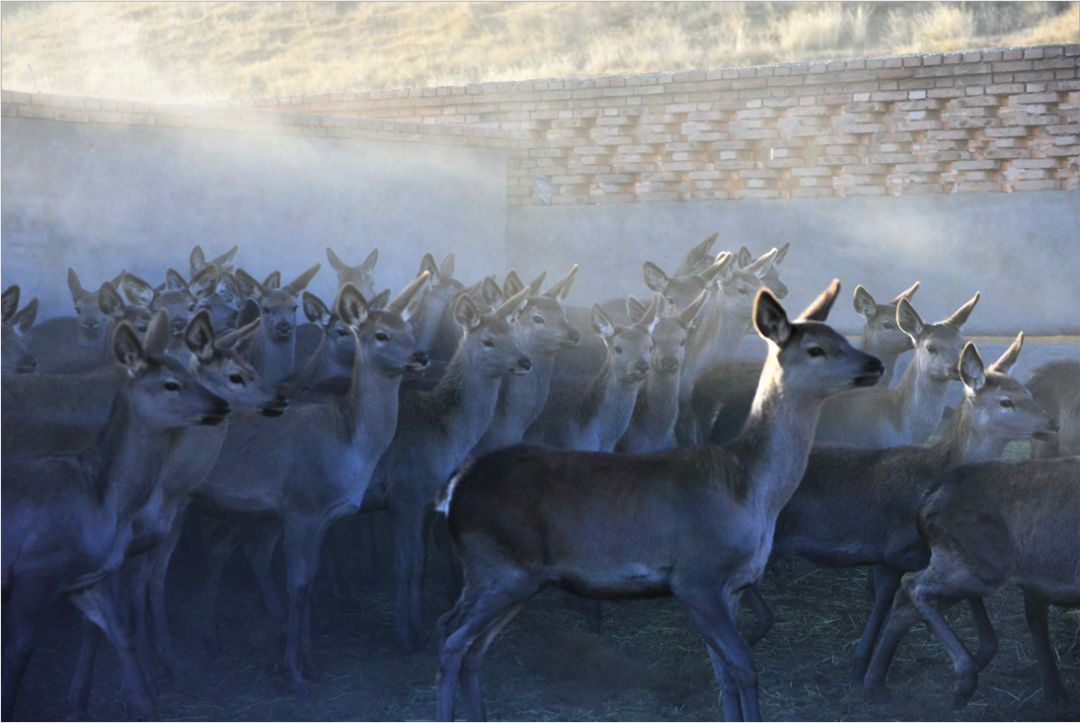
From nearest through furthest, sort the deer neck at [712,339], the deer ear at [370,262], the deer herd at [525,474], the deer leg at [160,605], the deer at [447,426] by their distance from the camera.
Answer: the deer herd at [525,474] < the deer leg at [160,605] < the deer at [447,426] < the deer neck at [712,339] < the deer ear at [370,262]

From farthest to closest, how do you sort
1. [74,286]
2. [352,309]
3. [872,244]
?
[872,244] < [74,286] < [352,309]

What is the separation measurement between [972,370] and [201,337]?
4.76 meters

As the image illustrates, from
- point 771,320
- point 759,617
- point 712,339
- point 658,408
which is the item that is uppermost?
point 771,320

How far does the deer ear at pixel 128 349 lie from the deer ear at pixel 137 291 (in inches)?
183

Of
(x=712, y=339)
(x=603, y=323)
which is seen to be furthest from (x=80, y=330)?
(x=712, y=339)

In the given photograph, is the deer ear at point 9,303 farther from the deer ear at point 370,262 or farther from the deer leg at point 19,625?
the deer ear at point 370,262

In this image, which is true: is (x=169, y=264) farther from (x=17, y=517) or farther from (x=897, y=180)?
(x=897, y=180)

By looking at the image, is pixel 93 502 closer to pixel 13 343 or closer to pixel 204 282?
pixel 13 343

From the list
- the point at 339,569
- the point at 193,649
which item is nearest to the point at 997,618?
the point at 339,569

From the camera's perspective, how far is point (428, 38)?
46969mm

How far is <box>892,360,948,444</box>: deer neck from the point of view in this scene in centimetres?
1088

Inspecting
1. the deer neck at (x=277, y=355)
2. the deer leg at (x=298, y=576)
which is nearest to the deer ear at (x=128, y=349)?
the deer leg at (x=298, y=576)

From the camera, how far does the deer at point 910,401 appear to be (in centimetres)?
1085

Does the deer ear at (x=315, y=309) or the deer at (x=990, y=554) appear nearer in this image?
the deer at (x=990, y=554)
